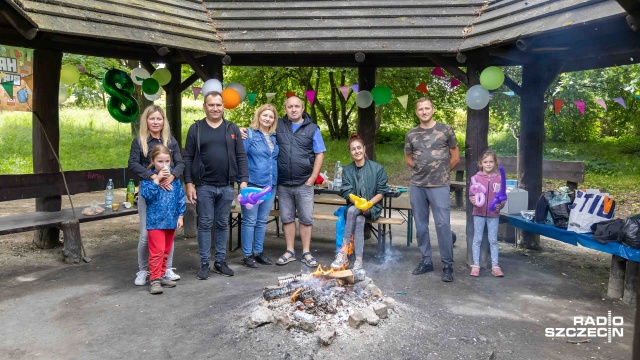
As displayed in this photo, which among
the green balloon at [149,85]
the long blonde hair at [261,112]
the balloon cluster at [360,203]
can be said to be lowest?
the balloon cluster at [360,203]

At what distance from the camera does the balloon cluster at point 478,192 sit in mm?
6055

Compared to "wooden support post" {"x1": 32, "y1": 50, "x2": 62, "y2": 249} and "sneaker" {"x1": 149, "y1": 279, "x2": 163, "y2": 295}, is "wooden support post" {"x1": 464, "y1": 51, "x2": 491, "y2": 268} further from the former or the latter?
"wooden support post" {"x1": 32, "y1": 50, "x2": 62, "y2": 249}

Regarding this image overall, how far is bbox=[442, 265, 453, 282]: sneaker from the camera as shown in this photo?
230 inches

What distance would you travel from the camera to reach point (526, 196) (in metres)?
7.29

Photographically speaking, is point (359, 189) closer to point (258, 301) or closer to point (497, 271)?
point (497, 271)

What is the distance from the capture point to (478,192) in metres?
6.10

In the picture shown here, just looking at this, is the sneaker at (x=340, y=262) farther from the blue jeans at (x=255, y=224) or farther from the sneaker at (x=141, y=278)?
the sneaker at (x=141, y=278)

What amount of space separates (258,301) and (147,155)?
2.09 metres

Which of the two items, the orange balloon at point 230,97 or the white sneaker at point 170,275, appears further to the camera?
the orange balloon at point 230,97

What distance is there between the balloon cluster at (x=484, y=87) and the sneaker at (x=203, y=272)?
3.78m

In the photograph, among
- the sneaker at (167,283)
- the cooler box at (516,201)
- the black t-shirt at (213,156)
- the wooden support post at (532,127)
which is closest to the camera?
the sneaker at (167,283)

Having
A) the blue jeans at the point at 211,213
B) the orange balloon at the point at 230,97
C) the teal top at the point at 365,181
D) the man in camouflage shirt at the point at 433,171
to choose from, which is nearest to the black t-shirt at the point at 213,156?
the blue jeans at the point at 211,213

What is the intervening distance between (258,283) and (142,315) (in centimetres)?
139

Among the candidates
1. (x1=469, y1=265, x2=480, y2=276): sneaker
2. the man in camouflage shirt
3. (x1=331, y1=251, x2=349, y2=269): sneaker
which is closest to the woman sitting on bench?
(x1=331, y1=251, x2=349, y2=269): sneaker
